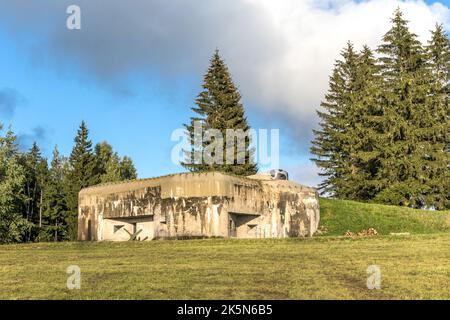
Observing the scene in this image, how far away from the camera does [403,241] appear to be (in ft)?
58.8

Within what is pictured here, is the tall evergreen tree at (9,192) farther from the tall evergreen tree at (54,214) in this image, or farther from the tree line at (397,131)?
the tree line at (397,131)

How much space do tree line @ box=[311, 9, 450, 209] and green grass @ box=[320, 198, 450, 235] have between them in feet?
20.8

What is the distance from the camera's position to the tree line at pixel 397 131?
39.8m

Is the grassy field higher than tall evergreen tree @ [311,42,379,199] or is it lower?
lower

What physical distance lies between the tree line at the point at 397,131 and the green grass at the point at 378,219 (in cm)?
633

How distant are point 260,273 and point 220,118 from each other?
37894mm

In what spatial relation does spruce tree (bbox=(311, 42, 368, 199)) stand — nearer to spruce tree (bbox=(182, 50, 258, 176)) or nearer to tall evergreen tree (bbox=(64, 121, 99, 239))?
spruce tree (bbox=(182, 50, 258, 176))

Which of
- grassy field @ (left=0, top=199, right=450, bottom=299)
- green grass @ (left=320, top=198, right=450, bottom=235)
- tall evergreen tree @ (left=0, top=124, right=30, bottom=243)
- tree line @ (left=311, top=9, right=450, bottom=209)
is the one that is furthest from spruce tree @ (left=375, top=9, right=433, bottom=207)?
tall evergreen tree @ (left=0, top=124, right=30, bottom=243)

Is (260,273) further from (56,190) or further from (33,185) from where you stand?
(33,185)

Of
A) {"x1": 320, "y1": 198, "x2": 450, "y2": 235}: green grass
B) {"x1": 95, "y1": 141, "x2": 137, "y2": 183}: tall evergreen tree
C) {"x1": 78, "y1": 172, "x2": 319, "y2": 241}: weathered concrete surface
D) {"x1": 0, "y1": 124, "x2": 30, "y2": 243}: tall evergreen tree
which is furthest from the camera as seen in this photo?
{"x1": 95, "y1": 141, "x2": 137, "y2": 183}: tall evergreen tree

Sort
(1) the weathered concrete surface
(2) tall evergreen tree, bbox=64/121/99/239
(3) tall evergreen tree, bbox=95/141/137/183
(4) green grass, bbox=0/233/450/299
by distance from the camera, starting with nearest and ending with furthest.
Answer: (4) green grass, bbox=0/233/450/299 < (1) the weathered concrete surface < (2) tall evergreen tree, bbox=64/121/99/239 < (3) tall evergreen tree, bbox=95/141/137/183

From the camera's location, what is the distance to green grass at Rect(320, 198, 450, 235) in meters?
30.7
